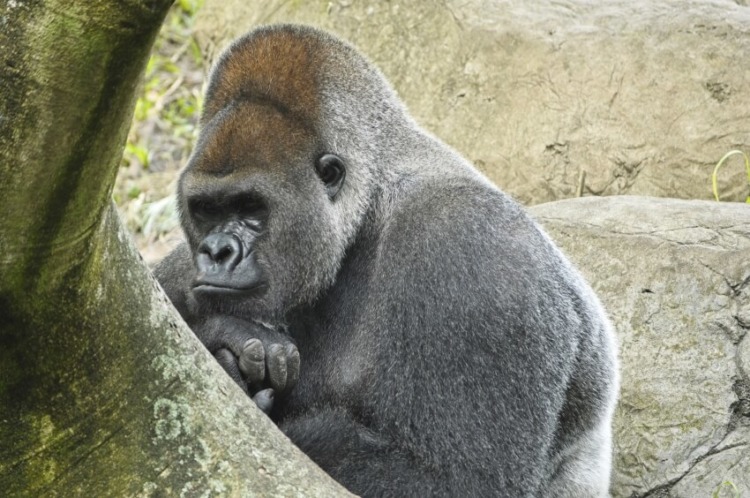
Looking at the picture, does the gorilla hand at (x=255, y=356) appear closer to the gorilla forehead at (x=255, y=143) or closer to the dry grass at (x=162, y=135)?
the gorilla forehead at (x=255, y=143)

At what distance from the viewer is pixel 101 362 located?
7.13 feet

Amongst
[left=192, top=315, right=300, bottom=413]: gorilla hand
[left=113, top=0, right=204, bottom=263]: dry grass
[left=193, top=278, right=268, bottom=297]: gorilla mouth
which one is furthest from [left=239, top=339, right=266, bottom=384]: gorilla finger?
[left=113, top=0, right=204, bottom=263]: dry grass

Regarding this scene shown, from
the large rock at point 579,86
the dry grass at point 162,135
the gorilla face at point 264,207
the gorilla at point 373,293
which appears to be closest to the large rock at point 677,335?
the gorilla at point 373,293

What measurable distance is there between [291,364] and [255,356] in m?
0.13

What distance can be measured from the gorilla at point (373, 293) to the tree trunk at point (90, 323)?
802 mm

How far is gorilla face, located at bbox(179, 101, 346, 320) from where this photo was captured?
3379 mm

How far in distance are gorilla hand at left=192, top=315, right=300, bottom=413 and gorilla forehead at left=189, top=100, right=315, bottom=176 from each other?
1.59 ft

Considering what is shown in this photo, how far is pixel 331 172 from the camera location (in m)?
3.54

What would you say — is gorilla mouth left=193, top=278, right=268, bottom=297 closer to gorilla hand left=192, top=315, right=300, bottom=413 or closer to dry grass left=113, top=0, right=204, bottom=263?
gorilla hand left=192, top=315, right=300, bottom=413

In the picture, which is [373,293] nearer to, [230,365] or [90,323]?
[230,365]

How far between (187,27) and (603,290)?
5577mm

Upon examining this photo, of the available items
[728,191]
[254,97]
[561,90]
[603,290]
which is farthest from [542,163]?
[254,97]

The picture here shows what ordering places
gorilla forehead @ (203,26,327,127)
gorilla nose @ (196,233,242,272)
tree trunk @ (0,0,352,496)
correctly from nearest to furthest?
tree trunk @ (0,0,352,496) < gorilla nose @ (196,233,242,272) < gorilla forehead @ (203,26,327,127)

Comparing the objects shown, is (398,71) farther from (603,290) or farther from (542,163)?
(603,290)
